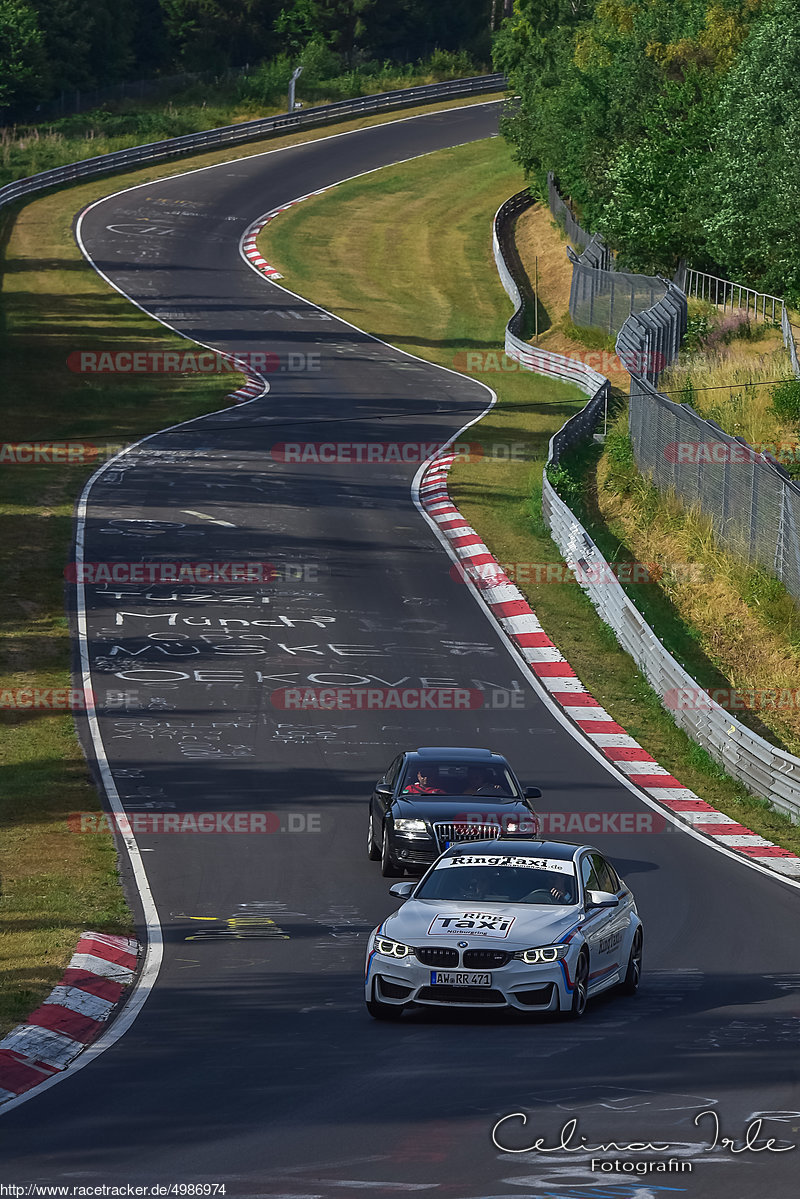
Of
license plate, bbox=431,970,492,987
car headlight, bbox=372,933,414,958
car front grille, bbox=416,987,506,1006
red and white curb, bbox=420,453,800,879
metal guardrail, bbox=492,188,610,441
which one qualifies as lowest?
red and white curb, bbox=420,453,800,879

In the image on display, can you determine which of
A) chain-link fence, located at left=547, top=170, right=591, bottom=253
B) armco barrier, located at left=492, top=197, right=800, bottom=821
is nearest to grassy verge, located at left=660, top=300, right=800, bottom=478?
armco barrier, located at left=492, top=197, right=800, bottom=821

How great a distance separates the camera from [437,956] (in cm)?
1278

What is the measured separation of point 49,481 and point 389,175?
4968 cm

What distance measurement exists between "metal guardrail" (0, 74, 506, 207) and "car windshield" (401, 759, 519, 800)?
63917mm

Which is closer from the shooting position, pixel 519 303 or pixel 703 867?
pixel 703 867

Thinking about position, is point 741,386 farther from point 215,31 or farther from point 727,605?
point 215,31

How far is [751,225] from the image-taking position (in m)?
51.9

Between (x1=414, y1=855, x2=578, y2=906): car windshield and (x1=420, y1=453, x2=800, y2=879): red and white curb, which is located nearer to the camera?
(x1=414, y1=855, x2=578, y2=906): car windshield

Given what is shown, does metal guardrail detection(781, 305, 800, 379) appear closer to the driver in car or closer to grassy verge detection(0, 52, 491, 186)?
the driver in car

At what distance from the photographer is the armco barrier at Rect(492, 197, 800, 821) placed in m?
23.3

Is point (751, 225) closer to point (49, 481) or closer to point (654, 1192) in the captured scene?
point (49, 481)

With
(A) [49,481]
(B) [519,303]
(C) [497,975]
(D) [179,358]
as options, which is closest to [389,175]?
(B) [519,303]

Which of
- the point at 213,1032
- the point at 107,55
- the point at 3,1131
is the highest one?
the point at 107,55

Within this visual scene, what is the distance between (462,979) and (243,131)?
87.4 metres
